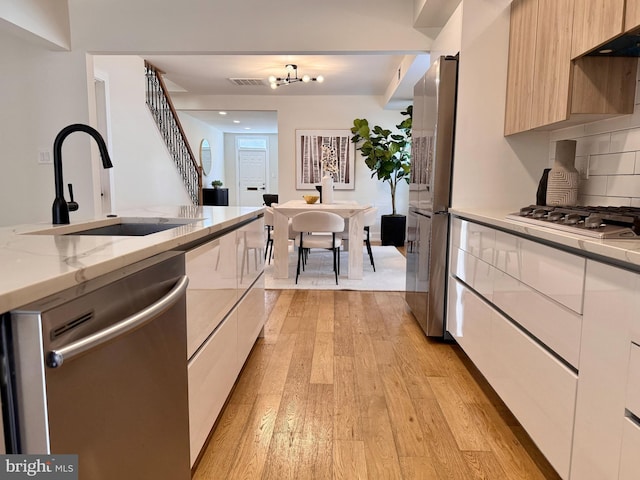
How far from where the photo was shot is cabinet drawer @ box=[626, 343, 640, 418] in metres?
1.00

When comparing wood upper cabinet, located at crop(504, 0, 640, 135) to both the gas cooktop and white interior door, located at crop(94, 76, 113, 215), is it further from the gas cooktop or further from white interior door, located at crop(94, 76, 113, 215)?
white interior door, located at crop(94, 76, 113, 215)

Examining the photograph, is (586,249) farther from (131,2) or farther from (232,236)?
(131,2)

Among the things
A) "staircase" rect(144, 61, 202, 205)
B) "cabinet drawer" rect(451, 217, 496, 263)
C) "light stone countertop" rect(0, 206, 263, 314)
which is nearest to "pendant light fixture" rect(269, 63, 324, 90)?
"staircase" rect(144, 61, 202, 205)

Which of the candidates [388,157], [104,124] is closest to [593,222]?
[104,124]

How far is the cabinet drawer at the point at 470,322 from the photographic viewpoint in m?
2.03

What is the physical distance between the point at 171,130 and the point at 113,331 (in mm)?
6458

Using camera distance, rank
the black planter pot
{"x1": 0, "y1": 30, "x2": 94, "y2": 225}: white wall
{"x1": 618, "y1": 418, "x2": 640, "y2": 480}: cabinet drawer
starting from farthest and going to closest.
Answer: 1. the black planter pot
2. {"x1": 0, "y1": 30, "x2": 94, "y2": 225}: white wall
3. {"x1": 618, "y1": 418, "x2": 640, "y2": 480}: cabinet drawer

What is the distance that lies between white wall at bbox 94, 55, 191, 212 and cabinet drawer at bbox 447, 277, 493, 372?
4.02 m

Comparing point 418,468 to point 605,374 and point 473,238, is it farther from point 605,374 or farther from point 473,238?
point 473,238

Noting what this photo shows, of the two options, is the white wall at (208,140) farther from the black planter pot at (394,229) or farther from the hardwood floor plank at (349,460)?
the hardwood floor plank at (349,460)

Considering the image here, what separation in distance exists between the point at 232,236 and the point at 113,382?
1.12m

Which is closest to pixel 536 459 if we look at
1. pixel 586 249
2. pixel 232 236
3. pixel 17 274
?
pixel 586 249

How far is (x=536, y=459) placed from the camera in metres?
1.61

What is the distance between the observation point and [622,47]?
1766 mm
